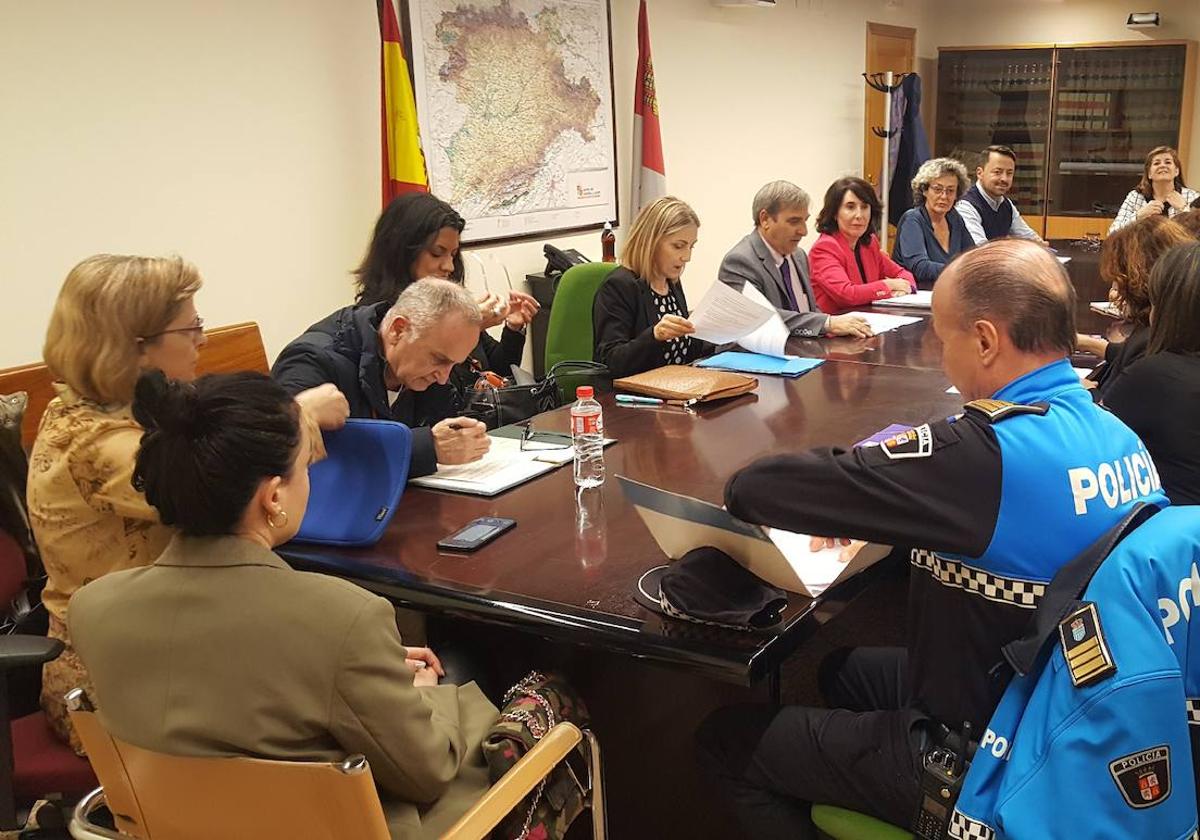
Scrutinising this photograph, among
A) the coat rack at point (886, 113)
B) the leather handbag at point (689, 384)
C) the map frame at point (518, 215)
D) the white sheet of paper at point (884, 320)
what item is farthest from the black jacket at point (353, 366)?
the coat rack at point (886, 113)

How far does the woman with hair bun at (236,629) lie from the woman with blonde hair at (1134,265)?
2090 mm

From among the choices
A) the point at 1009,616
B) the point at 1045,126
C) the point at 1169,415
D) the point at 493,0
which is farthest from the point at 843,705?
the point at 1045,126

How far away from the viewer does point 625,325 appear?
3.52 meters

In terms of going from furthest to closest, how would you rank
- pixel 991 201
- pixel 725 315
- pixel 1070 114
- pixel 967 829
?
pixel 1070 114, pixel 991 201, pixel 725 315, pixel 967 829

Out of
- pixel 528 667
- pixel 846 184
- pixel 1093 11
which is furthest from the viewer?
pixel 1093 11

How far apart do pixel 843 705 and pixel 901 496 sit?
1.99 ft

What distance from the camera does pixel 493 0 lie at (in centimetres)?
498

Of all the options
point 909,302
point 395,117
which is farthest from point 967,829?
point 395,117

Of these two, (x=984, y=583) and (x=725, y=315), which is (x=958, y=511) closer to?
(x=984, y=583)

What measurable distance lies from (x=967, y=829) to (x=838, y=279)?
→ 3376 mm

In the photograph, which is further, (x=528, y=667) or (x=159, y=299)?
(x=528, y=667)

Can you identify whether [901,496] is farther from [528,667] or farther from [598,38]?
[598,38]

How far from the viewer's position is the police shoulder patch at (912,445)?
1.44m

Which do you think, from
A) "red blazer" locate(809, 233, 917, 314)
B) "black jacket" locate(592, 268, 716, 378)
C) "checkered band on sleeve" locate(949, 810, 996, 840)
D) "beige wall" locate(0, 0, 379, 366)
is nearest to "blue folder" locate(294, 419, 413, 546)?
"checkered band on sleeve" locate(949, 810, 996, 840)
